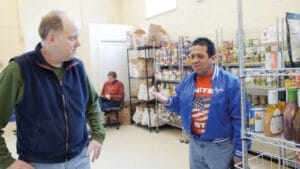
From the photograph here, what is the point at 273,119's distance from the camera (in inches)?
43.6

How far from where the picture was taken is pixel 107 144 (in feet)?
16.4

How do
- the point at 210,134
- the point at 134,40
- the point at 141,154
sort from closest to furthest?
1. the point at 210,134
2. the point at 141,154
3. the point at 134,40

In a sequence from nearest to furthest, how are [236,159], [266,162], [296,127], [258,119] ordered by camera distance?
[296,127]
[258,119]
[236,159]
[266,162]

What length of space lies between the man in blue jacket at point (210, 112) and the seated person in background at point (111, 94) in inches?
162

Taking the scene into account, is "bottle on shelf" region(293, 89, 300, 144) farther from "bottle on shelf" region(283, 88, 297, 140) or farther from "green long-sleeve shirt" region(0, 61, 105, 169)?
"green long-sleeve shirt" region(0, 61, 105, 169)

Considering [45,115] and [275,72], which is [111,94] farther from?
[275,72]

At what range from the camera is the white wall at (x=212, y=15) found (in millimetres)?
3781

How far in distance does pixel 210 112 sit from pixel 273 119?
2.61 feet

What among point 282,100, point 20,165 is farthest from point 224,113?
point 20,165

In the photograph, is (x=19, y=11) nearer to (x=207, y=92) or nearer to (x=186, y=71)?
(x=186, y=71)

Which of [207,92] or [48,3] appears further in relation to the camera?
[48,3]

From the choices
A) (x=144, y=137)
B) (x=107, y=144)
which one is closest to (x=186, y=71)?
(x=144, y=137)

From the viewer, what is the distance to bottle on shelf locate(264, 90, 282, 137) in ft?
3.64

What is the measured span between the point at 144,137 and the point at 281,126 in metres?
4.32
